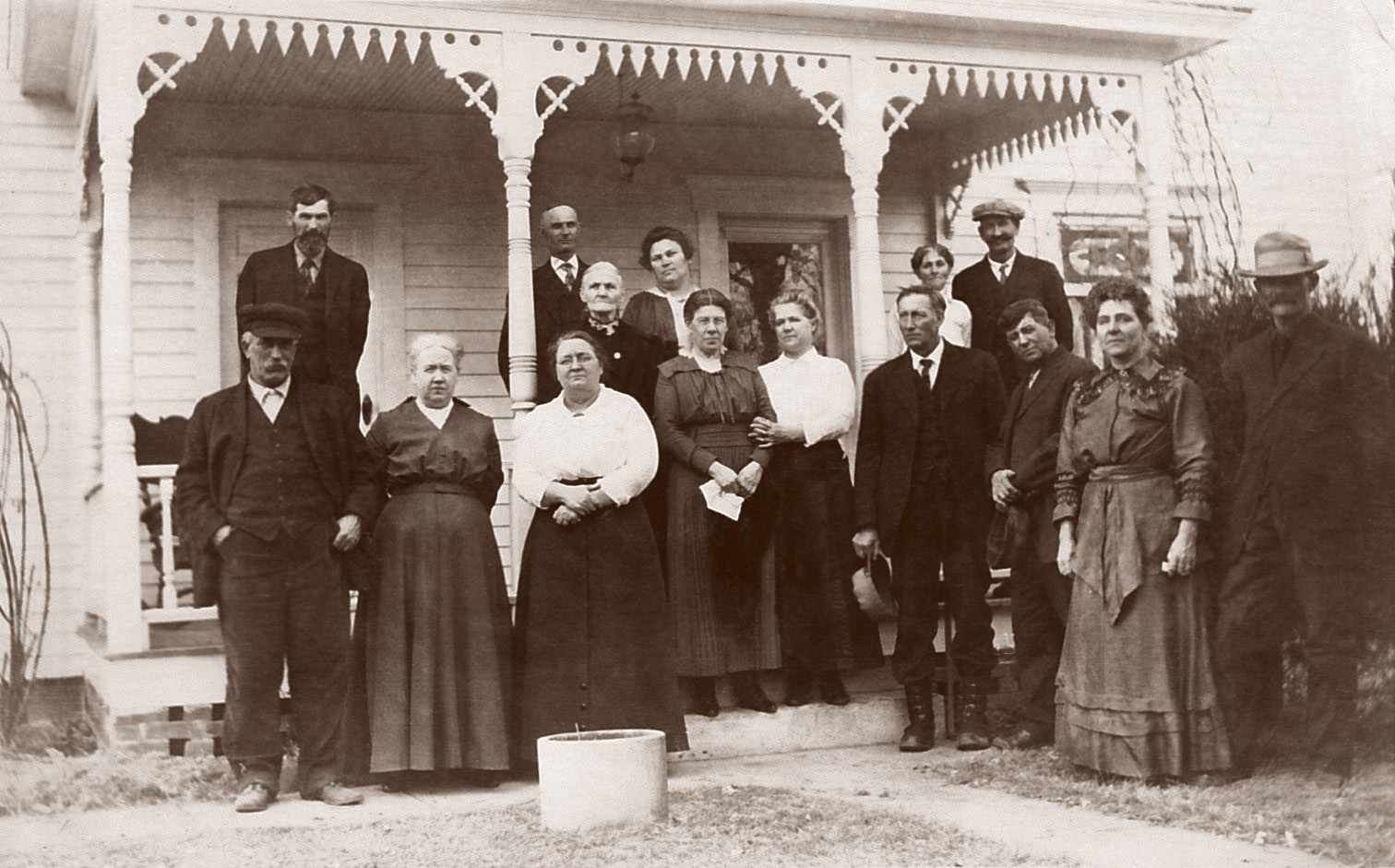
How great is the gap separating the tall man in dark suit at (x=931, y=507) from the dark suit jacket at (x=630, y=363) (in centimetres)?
108

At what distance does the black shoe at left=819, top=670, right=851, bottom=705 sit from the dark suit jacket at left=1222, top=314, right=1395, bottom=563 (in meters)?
2.08

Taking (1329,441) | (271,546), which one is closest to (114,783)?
(271,546)

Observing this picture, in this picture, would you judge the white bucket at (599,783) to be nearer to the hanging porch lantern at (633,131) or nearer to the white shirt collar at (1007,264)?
the white shirt collar at (1007,264)

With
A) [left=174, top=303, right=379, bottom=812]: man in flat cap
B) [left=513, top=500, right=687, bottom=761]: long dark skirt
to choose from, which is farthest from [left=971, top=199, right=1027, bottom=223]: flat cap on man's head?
[left=174, top=303, right=379, bottom=812]: man in flat cap

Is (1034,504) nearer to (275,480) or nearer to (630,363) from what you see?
(630,363)

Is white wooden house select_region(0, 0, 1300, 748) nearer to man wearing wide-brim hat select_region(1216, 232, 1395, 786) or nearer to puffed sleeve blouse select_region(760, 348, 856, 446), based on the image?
puffed sleeve blouse select_region(760, 348, 856, 446)

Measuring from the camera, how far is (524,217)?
6766mm

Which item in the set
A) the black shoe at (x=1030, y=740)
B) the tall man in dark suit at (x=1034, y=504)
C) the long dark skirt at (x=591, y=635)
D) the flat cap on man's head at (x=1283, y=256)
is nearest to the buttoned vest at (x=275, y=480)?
the long dark skirt at (x=591, y=635)

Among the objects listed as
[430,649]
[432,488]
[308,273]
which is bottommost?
[430,649]

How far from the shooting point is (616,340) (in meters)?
6.34

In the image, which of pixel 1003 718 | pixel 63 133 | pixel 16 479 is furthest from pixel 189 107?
pixel 1003 718

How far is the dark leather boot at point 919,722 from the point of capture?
630 centimetres

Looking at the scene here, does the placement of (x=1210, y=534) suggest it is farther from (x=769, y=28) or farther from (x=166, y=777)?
(x=166, y=777)

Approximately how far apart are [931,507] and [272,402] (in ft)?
9.59
